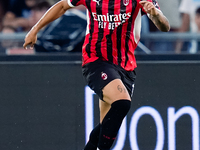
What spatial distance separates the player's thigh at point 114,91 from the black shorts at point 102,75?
33 millimetres

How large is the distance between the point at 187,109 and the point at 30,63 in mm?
1701

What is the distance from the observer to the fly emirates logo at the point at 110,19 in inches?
139

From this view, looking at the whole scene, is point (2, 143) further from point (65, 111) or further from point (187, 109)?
point (187, 109)

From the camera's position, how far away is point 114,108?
327 centimetres

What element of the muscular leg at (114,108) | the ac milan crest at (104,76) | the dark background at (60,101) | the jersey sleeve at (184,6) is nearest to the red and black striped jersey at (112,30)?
the ac milan crest at (104,76)

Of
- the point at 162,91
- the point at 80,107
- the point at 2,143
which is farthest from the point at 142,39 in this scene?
the point at 2,143

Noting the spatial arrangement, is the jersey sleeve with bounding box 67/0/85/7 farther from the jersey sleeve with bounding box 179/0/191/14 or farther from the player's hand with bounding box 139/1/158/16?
the jersey sleeve with bounding box 179/0/191/14

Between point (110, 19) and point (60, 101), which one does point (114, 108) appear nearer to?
point (110, 19)

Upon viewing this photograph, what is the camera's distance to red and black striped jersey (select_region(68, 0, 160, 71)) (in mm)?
3525

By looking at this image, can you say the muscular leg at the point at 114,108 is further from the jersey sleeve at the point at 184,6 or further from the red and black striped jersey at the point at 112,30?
the jersey sleeve at the point at 184,6

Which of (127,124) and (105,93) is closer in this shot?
(105,93)

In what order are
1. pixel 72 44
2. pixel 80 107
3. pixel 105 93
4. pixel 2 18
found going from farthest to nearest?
pixel 2 18
pixel 72 44
pixel 80 107
pixel 105 93

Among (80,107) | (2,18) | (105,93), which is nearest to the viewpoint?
(105,93)

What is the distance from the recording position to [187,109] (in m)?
4.40
